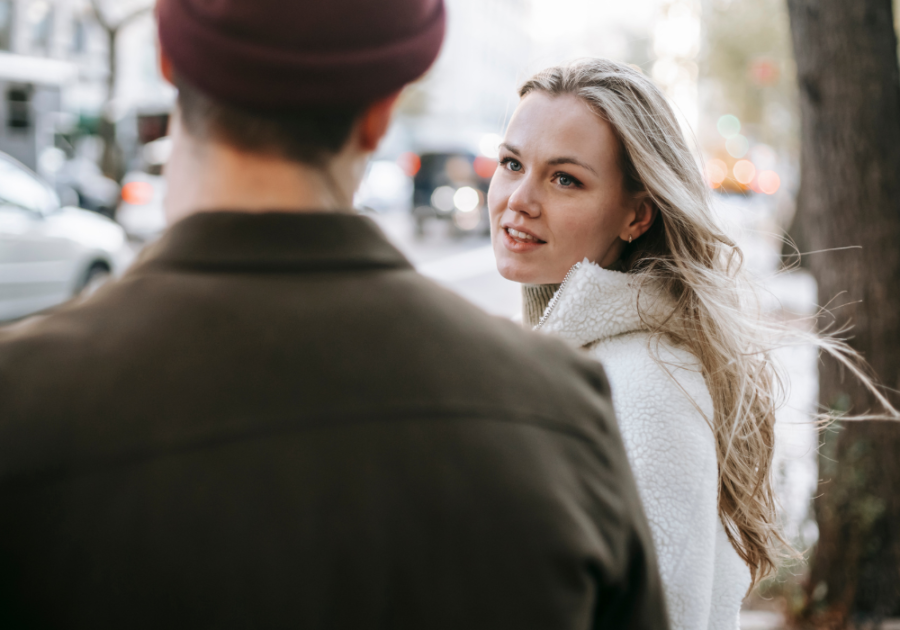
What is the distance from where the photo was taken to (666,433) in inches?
65.8

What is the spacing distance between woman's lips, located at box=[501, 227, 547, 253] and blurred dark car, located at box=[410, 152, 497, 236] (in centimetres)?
1702

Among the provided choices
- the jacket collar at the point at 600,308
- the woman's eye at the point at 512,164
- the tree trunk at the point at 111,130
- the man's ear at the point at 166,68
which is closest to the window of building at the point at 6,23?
the tree trunk at the point at 111,130

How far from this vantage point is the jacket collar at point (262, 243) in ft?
2.86

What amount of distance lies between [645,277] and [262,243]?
4.09 ft

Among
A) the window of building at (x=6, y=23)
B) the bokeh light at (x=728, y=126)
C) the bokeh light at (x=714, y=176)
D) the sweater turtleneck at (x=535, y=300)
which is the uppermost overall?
the window of building at (x=6, y=23)

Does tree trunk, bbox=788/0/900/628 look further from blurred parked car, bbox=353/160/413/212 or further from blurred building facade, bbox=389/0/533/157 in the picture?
blurred building facade, bbox=389/0/533/157

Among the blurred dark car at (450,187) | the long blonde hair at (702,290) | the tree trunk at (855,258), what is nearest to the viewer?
the long blonde hair at (702,290)

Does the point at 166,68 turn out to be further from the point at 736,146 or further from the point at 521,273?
the point at 736,146

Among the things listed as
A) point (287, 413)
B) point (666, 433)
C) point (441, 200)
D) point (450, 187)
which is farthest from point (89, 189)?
point (287, 413)

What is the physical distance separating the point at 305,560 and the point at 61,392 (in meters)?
0.28

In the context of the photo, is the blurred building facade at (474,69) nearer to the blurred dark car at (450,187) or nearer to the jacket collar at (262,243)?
the blurred dark car at (450,187)

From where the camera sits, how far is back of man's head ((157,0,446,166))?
2.74ft

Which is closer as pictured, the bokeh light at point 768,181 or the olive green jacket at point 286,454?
the olive green jacket at point 286,454

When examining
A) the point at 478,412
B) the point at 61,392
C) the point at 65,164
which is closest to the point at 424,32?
the point at 478,412
